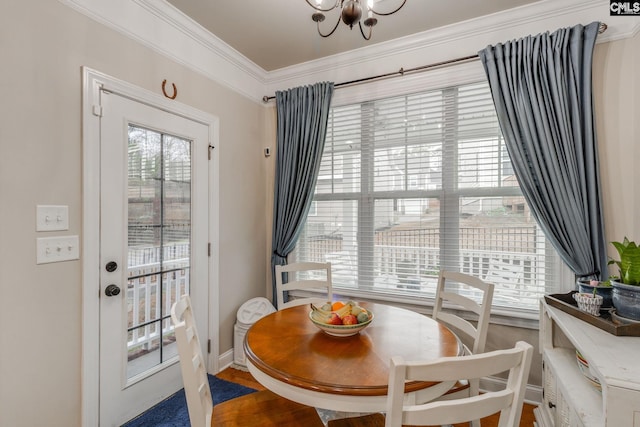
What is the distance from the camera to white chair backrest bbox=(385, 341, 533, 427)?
75 centimetres

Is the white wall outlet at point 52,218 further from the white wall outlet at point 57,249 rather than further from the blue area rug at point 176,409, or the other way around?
the blue area rug at point 176,409

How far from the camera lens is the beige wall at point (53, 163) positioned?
1.45 m

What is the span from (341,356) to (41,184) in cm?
171

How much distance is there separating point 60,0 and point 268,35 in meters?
1.35

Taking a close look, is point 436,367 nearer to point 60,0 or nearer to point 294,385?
point 294,385

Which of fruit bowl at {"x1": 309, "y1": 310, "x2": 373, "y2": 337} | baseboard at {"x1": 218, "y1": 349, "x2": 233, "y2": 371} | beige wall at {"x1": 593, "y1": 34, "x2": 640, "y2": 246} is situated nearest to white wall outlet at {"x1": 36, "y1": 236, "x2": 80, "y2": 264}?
A: fruit bowl at {"x1": 309, "y1": 310, "x2": 373, "y2": 337}

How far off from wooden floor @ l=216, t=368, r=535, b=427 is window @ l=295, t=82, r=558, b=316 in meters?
0.67

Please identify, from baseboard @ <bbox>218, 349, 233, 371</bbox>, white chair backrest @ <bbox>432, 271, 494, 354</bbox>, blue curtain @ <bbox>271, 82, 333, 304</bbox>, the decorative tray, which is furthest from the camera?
blue curtain @ <bbox>271, 82, 333, 304</bbox>

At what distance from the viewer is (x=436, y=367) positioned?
77cm

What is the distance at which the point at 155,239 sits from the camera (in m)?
2.14

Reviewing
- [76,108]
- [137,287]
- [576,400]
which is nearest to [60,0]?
[76,108]

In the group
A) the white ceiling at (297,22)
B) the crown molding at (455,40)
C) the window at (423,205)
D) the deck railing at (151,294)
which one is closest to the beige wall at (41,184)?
the deck railing at (151,294)

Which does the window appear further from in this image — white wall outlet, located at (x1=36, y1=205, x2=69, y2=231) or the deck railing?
white wall outlet, located at (x1=36, y1=205, x2=69, y2=231)

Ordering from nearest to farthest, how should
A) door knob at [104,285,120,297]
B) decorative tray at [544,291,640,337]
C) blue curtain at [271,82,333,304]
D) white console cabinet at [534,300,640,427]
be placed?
white console cabinet at [534,300,640,427] < decorative tray at [544,291,640,337] < door knob at [104,285,120,297] < blue curtain at [271,82,333,304]
